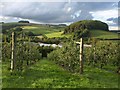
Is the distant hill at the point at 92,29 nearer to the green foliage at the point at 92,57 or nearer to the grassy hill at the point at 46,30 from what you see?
the grassy hill at the point at 46,30

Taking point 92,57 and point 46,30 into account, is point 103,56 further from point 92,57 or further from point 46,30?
point 46,30

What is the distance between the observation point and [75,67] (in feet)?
74.2

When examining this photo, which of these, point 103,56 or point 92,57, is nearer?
point 103,56

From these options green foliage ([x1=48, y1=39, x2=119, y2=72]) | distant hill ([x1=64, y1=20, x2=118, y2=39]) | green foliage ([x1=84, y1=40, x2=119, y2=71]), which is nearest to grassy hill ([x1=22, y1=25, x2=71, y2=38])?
distant hill ([x1=64, y1=20, x2=118, y2=39])

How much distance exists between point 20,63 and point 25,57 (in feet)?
10.4

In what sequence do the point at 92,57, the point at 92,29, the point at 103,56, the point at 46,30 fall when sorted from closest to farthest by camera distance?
the point at 103,56 → the point at 92,57 → the point at 46,30 → the point at 92,29

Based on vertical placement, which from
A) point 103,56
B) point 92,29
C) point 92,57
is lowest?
point 92,57

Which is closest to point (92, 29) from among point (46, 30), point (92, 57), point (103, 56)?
point (46, 30)

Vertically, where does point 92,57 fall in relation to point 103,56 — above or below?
A: below

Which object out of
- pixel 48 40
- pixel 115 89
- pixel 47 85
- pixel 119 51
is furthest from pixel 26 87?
pixel 48 40

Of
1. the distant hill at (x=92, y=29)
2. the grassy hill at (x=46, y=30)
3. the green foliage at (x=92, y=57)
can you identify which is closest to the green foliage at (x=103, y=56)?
the green foliage at (x=92, y=57)

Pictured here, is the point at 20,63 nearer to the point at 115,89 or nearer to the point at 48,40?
the point at 115,89

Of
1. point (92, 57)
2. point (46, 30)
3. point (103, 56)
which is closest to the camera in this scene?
point (103, 56)

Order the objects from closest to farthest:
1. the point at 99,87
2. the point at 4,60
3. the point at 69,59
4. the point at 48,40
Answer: the point at 99,87 → the point at 69,59 → the point at 4,60 → the point at 48,40
